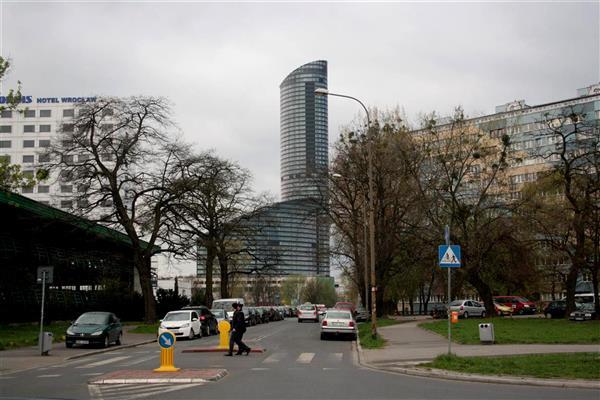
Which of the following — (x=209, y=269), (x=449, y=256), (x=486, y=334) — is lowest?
(x=486, y=334)

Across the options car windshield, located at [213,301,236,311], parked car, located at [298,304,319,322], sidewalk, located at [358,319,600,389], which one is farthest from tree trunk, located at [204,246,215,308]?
sidewalk, located at [358,319,600,389]

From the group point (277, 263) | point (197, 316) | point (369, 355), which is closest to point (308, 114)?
point (277, 263)

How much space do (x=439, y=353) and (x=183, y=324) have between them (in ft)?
53.6

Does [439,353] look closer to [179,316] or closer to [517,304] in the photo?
[179,316]

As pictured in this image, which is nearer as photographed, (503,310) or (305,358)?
(305,358)

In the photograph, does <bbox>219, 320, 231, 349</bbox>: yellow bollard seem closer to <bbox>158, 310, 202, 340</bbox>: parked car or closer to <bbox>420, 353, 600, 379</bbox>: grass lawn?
<bbox>158, 310, 202, 340</bbox>: parked car

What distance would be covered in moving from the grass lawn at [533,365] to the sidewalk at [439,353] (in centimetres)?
57

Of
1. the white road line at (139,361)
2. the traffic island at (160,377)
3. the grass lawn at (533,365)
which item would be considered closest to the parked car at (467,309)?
the white road line at (139,361)

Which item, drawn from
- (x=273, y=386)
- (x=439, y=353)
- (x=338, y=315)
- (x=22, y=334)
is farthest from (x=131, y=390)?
(x=22, y=334)

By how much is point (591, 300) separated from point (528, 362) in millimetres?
52317

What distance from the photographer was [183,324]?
3303 centimetres

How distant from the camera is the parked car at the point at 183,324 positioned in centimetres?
3281

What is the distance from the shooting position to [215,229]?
56.5 meters

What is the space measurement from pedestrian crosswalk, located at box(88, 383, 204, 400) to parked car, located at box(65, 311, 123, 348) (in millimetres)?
13667
